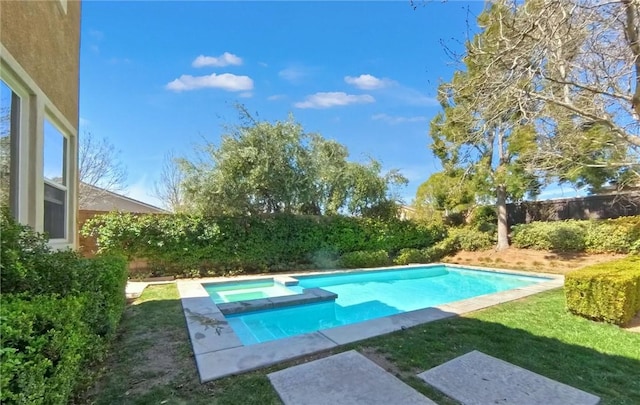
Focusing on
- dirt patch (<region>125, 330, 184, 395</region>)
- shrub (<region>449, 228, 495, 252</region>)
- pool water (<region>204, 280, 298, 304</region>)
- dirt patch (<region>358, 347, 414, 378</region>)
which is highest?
shrub (<region>449, 228, 495, 252</region>)

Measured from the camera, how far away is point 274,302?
7422mm

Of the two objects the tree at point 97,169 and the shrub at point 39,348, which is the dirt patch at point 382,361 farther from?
the tree at point 97,169

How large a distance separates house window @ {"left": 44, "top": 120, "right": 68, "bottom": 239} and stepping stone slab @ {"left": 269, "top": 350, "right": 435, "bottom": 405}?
486 cm

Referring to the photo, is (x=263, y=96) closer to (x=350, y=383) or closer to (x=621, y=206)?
(x=350, y=383)

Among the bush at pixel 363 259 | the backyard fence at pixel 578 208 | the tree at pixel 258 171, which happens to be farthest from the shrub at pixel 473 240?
the tree at pixel 258 171

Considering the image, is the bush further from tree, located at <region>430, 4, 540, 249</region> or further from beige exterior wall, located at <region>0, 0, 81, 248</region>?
beige exterior wall, located at <region>0, 0, 81, 248</region>

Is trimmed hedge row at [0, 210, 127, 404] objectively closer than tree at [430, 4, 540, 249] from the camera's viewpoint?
Yes

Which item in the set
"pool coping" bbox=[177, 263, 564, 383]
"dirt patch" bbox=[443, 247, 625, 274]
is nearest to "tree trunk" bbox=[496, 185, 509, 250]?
"dirt patch" bbox=[443, 247, 625, 274]

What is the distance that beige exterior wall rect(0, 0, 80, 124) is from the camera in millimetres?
3941

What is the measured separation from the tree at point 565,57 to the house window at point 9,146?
7251 millimetres

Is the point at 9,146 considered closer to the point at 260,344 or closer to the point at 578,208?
the point at 260,344

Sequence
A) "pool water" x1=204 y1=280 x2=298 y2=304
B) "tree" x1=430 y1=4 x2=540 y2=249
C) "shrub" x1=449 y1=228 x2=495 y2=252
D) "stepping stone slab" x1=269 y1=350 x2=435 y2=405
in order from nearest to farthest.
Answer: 1. "stepping stone slab" x1=269 y1=350 x2=435 y2=405
2. "pool water" x1=204 y1=280 x2=298 y2=304
3. "tree" x1=430 y1=4 x2=540 y2=249
4. "shrub" x1=449 y1=228 x2=495 y2=252

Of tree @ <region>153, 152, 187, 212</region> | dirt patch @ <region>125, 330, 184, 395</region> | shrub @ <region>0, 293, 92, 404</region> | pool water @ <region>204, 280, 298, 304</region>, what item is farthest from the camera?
tree @ <region>153, 152, 187, 212</region>

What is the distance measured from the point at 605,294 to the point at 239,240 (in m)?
10.2
